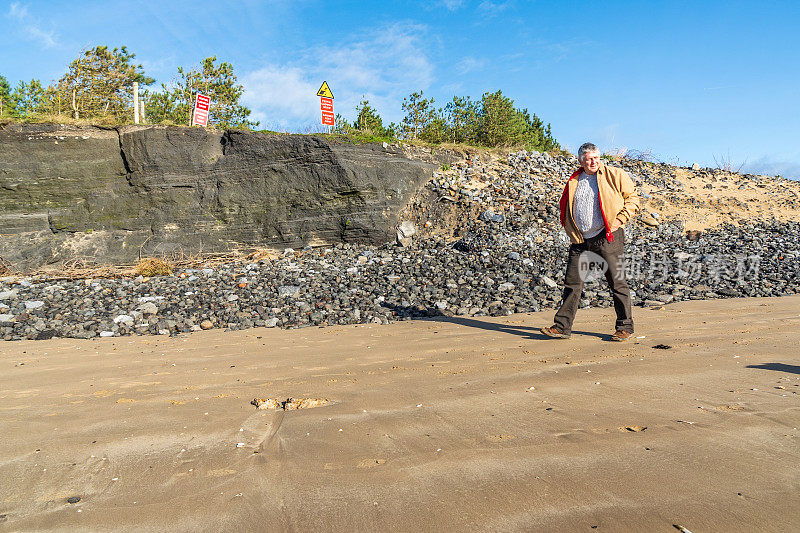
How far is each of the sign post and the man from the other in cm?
1103

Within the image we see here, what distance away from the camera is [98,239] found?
41.1ft

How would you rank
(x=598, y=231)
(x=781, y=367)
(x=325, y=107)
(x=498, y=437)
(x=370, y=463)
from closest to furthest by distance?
(x=370, y=463)
(x=498, y=437)
(x=781, y=367)
(x=598, y=231)
(x=325, y=107)

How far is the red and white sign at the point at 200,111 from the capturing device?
1375 centimetres

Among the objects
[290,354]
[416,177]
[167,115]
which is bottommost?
[290,354]

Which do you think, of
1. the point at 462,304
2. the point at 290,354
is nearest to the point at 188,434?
the point at 290,354

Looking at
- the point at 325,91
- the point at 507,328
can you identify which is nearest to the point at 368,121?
the point at 325,91

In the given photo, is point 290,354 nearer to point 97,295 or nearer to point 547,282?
point 547,282

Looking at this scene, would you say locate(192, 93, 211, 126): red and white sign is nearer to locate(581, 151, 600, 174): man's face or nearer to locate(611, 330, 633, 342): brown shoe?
locate(581, 151, 600, 174): man's face

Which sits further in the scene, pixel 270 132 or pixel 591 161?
pixel 270 132

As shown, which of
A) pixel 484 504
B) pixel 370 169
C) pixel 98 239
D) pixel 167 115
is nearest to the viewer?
pixel 484 504

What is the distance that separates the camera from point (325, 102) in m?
14.6

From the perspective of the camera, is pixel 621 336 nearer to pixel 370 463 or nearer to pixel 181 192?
pixel 370 463

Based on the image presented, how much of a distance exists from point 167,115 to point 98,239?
1382 cm

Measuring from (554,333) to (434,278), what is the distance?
3.73 m
